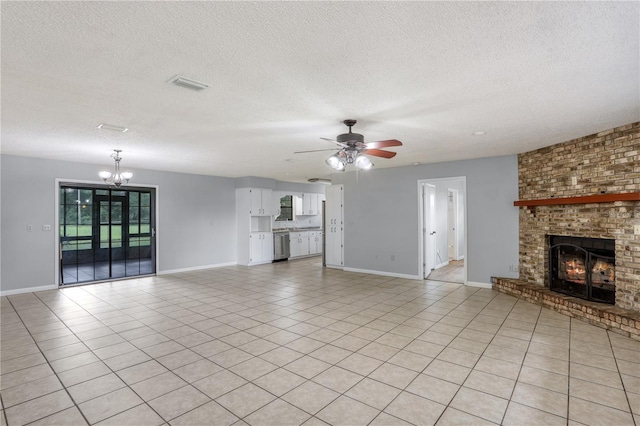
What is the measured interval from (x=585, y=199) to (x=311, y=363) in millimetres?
4112

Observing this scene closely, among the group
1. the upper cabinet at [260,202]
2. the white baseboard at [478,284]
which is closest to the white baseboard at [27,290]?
the upper cabinet at [260,202]

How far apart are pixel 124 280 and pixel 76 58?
5.95 m

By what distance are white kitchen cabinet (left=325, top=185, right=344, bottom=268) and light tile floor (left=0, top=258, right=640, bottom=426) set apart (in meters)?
3.18

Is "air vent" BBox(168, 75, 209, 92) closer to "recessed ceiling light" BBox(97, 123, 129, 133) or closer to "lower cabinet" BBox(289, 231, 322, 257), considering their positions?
"recessed ceiling light" BBox(97, 123, 129, 133)

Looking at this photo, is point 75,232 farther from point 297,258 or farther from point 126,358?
point 297,258

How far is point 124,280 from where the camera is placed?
6.99 m

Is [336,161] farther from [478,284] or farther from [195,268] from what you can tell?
[195,268]

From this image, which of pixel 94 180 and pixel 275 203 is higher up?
pixel 94 180

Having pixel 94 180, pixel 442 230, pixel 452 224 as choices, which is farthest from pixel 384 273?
pixel 94 180

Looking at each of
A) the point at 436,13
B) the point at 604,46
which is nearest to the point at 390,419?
the point at 436,13

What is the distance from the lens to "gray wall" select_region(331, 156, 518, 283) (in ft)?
19.2

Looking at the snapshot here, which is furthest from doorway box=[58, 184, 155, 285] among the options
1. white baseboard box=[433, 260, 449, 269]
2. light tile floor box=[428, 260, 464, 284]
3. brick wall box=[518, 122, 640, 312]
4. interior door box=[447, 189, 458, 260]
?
interior door box=[447, 189, 458, 260]

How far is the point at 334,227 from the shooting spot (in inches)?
334

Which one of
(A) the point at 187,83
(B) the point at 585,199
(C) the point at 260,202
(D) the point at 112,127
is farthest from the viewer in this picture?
(C) the point at 260,202
